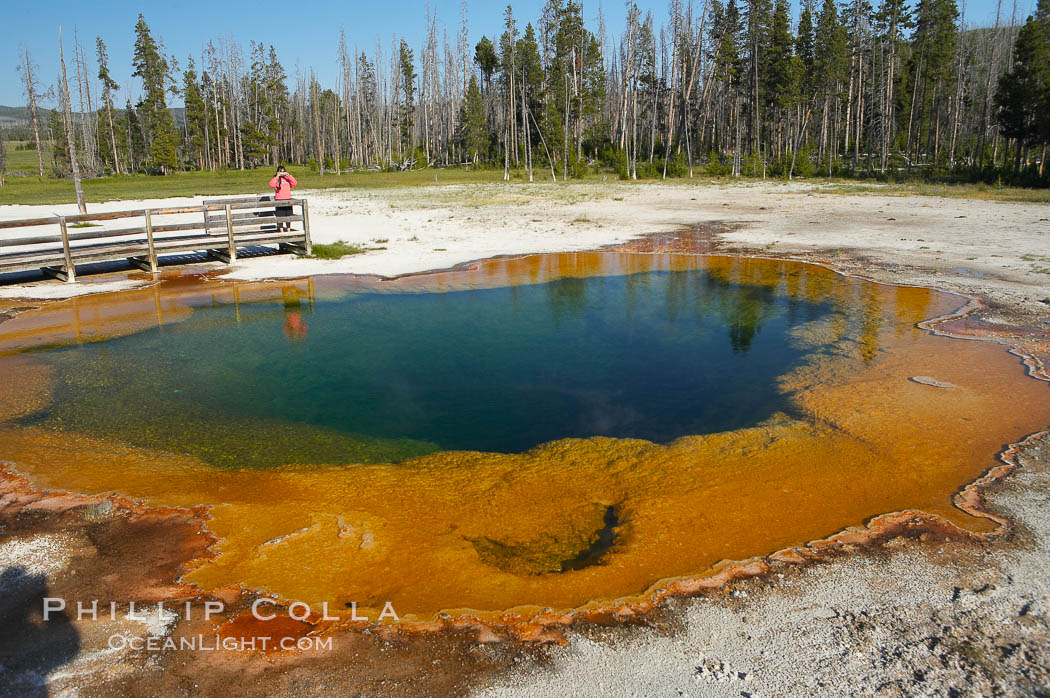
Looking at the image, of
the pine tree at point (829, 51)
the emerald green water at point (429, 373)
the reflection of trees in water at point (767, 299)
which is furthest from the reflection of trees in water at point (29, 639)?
the pine tree at point (829, 51)

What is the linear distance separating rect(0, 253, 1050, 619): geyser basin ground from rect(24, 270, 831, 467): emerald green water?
0.16ft

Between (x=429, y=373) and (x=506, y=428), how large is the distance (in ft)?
7.06

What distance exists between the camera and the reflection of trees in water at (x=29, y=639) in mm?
3578

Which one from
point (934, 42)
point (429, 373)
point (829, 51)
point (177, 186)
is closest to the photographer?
point (429, 373)

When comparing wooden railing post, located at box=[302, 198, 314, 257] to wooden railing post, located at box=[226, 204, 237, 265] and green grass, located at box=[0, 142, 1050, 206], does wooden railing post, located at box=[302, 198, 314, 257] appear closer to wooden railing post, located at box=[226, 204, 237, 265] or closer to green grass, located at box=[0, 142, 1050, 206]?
wooden railing post, located at box=[226, 204, 237, 265]

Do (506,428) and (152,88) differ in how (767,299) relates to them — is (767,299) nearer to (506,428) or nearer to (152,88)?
(506,428)

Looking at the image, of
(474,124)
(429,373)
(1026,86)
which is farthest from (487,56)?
(429,373)

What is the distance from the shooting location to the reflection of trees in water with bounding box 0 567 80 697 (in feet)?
11.7

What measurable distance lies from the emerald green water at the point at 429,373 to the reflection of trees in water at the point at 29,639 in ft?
7.51

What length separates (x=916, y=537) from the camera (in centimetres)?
499

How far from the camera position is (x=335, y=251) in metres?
16.8

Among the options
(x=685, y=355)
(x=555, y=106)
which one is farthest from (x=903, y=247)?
(x=555, y=106)

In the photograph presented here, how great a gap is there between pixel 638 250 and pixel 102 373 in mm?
12091

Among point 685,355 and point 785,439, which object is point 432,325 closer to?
point 685,355
